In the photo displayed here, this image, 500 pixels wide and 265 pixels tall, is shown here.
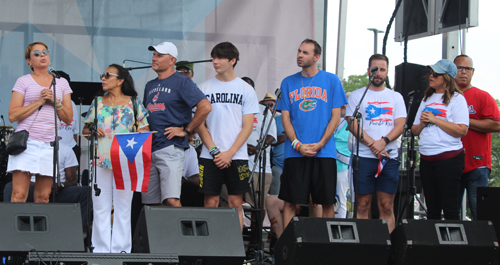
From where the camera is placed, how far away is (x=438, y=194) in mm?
4449

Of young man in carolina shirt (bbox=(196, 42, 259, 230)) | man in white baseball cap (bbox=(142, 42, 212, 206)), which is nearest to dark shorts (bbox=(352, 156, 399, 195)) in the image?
young man in carolina shirt (bbox=(196, 42, 259, 230))

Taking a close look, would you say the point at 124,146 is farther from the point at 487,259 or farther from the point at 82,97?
the point at 487,259

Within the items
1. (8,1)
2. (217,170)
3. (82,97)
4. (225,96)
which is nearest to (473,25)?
(225,96)

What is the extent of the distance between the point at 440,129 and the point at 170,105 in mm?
2405

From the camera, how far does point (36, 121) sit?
167 inches

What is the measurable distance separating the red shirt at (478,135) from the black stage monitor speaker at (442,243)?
54.7 inches

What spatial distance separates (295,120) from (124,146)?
147 cm

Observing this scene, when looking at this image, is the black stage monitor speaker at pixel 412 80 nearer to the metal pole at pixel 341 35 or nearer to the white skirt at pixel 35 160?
the metal pole at pixel 341 35

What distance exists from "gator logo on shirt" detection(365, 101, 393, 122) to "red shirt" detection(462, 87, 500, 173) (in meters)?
0.88

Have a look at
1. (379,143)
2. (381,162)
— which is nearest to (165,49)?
(379,143)

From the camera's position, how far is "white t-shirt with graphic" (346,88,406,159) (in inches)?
181

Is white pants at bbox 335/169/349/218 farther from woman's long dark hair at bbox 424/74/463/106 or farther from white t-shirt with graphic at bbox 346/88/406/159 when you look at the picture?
woman's long dark hair at bbox 424/74/463/106

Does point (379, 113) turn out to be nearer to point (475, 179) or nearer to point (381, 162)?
point (381, 162)

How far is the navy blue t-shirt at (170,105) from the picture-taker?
4.31m
